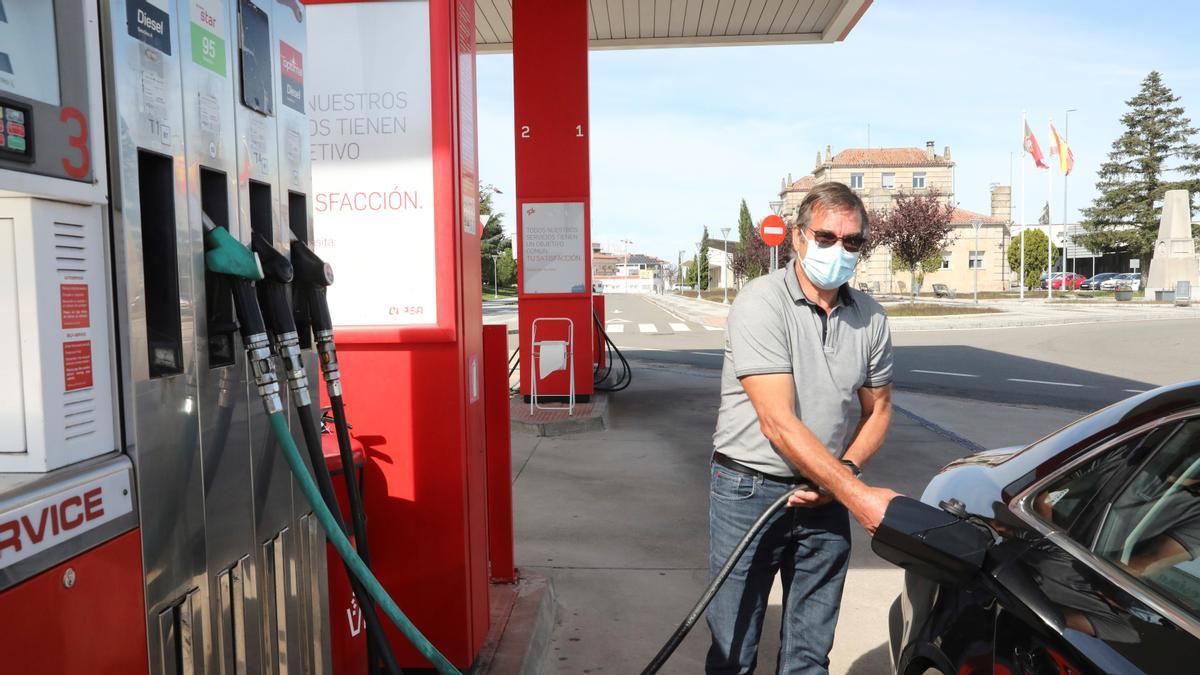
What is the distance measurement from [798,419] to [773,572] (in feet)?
1.97

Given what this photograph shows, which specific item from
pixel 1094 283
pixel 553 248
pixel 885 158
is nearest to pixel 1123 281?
pixel 1094 283

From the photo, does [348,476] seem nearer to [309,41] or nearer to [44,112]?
[44,112]

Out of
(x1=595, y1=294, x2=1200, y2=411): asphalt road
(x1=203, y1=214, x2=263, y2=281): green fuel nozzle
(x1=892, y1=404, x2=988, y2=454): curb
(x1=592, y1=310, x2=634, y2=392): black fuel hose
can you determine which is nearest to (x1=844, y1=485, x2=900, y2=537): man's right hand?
(x1=203, y1=214, x2=263, y2=281): green fuel nozzle

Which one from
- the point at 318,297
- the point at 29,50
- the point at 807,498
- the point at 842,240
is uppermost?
A: the point at 29,50

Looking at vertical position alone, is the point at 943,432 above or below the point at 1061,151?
below

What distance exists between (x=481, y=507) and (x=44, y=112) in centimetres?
248

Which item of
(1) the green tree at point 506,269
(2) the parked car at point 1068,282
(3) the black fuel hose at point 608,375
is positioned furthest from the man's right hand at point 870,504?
(2) the parked car at point 1068,282

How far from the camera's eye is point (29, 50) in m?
Result: 1.34

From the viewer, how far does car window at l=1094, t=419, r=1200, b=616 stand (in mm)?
1855

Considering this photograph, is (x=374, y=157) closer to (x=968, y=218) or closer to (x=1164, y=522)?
(x=1164, y=522)

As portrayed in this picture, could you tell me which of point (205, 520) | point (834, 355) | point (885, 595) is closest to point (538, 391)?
point (885, 595)

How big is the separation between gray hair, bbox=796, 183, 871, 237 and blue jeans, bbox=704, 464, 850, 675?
0.85 m

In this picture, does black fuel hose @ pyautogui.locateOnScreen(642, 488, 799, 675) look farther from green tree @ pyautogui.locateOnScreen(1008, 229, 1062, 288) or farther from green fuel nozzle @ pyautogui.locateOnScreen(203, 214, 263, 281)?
green tree @ pyautogui.locateOnScreen(1008, 229, 1062, 288)

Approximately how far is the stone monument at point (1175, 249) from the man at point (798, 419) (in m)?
44.7
